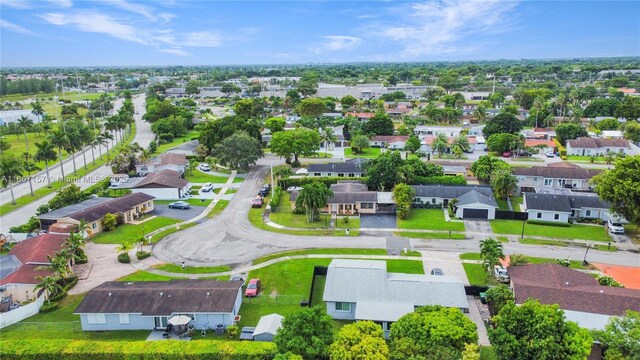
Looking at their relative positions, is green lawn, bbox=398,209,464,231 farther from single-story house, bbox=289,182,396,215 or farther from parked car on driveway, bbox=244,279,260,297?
parked car on driveway, bbox=244,279,260,297

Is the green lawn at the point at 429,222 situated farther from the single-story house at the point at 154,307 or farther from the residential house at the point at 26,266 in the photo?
the residential house at the point at 26,266

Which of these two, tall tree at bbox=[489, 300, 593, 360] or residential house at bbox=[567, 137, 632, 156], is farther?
residential house at bbox=[567, 137, 632, 156]

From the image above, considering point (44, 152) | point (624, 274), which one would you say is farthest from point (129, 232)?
point (624, 274)

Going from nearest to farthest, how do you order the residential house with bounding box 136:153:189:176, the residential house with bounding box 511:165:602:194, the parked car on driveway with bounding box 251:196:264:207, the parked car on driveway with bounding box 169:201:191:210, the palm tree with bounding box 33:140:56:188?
the parked car on driveway with bounding box 251:196:264:207 < the parked car on driveway with bounding box 169:201:191:210 < the palm tree with bounding box 33:140:56:188 < the residential house with bounding box 511:165:602:194 < the residential house with bounding box 136:153:189:176

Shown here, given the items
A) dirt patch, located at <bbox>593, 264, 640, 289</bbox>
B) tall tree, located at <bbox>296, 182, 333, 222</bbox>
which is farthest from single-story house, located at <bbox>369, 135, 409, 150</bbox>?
dirt patch, located at <bbox>593, 264, 640, 289</bbox>

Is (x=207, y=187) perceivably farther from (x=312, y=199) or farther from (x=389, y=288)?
(x=389, y=288)

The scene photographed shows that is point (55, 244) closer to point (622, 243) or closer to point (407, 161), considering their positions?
point (407, 161)

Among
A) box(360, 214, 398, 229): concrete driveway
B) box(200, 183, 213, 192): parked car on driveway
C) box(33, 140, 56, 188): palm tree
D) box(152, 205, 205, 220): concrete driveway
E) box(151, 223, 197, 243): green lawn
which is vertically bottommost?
box(151, 223, 197, 243): green lawn

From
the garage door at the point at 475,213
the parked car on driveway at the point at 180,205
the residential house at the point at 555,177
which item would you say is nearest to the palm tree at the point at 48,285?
the parked car on driveway at the point at 180,205
